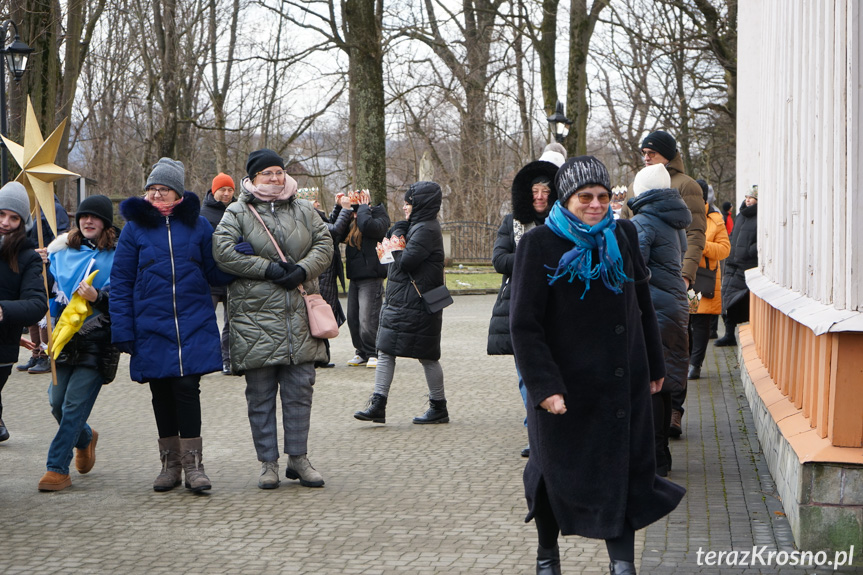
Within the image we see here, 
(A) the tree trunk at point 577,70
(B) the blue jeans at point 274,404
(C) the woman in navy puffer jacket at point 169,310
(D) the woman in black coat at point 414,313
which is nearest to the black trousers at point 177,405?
(C) the woman in navy puffer jacket at point 169,310

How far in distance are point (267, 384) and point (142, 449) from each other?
172 cm

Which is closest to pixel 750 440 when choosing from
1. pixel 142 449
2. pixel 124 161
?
pixel 142 449

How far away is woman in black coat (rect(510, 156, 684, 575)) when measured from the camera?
4234 millimetres

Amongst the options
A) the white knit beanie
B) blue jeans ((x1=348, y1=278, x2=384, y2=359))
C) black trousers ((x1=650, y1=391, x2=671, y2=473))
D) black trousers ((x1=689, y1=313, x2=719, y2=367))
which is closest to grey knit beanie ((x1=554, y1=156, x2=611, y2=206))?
the white knit beanie

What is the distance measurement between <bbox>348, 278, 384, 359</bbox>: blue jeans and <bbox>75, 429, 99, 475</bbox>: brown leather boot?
4.88 meters

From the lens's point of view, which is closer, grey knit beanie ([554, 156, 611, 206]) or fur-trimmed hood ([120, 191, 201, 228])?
grey knit beanie ([554, 156, 611, 206])

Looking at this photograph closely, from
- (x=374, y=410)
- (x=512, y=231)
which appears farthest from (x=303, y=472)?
(x=512, y=231)

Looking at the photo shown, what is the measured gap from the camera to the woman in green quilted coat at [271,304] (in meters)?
6.45

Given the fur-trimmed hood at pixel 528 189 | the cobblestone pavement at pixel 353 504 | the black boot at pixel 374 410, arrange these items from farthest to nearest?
the black boot at pixel 374 410
the fur-trimmed hood at pixel 528 189
the cobblestone pavement at pixel 353 504

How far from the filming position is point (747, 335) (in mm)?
10547

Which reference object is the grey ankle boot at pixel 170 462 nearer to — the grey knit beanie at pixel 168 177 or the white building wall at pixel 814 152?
the grey knit beanie at pixel 168 177

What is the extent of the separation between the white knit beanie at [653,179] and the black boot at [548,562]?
290 cm

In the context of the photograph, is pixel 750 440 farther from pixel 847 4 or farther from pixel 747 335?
pixel 847 4

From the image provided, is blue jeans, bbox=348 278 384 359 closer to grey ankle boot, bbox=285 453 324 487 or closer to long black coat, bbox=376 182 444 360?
long black coat, bbox=376 182 444 360
